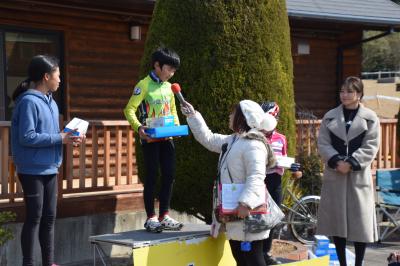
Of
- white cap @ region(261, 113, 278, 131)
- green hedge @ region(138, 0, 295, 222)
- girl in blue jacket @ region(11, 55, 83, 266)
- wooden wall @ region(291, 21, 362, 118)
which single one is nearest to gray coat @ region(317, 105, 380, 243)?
green hedge @ region(138, 0, 295, 222)

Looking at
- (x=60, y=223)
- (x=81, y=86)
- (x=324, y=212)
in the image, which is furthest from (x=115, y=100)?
(x=324, y=212)

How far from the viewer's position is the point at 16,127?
5.21 m

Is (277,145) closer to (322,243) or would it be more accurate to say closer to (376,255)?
(322,243)

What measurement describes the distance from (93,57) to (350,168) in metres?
5.47

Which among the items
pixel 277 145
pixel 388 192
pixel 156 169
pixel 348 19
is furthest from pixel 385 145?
pixel 156 169

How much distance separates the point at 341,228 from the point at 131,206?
109 inches

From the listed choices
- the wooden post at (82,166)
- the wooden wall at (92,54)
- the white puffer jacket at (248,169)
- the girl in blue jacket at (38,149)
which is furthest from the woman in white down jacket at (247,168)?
the wooden wall at (92,54)

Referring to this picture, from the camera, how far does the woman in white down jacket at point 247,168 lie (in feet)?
15.9

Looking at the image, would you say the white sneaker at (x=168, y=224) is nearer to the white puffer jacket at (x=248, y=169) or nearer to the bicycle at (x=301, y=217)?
the white puffer jacket at (x=248, y=169)

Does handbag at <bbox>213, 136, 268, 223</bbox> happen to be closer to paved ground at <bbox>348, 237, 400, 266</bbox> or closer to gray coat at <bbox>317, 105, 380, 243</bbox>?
gray coat at <bbox>317, 105, 380, 243</bbox>

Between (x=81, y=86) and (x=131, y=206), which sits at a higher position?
(x=81, y=86)

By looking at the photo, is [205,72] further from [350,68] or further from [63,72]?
[350,68]

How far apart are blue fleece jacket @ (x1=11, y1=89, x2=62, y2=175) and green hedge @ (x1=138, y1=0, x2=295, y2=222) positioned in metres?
1.86

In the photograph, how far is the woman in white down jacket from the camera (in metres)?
4.85
